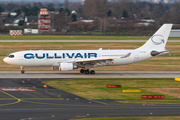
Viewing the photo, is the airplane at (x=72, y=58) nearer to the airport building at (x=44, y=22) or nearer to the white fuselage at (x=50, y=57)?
the white fuselage at (x=50, y=57)

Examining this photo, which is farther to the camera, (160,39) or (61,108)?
(160,39)

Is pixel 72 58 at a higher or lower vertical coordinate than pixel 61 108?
higher

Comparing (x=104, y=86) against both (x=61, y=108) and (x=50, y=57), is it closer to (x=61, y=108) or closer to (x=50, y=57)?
(x=61, y=108)

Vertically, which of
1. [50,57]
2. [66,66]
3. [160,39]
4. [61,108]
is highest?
[160,39]

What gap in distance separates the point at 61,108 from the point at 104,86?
11.6 meters

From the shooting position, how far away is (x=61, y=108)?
26812 mm

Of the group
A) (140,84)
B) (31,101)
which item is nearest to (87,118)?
(31,101)

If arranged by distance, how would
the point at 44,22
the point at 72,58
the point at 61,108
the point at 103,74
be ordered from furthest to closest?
the point at 44,22, the point at 103,74, the point at 72,58, the point at 61,108

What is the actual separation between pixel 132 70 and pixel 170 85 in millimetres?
14600

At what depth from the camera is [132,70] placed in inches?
2067

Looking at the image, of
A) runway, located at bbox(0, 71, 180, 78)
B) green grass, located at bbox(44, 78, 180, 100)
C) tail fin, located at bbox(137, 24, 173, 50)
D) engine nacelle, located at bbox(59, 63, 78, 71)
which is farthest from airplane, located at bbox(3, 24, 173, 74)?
green grass, located at bbox(44, 78, 180, 100)

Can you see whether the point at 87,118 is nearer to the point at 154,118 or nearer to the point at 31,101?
the point at 154,118

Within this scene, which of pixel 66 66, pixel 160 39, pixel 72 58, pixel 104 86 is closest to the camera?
pixel 104 86

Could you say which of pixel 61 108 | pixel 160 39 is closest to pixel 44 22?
pixel 160 39
